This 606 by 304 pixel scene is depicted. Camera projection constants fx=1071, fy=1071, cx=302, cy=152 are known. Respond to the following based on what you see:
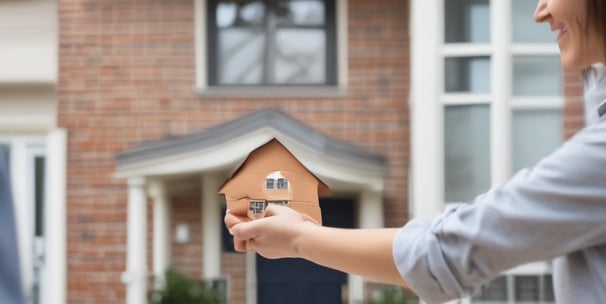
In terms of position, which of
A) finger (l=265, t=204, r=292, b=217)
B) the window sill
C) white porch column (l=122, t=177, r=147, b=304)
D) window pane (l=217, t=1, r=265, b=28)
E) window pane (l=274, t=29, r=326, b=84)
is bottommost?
white porch column (l=122, t=177, r=147, b=304)

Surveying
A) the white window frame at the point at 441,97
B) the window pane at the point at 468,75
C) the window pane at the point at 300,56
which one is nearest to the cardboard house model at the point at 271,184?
the white window frame at the point at 441,97

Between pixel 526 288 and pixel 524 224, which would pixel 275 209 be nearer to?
pixel 524 224

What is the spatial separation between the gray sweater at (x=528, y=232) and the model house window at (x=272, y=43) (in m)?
8.72

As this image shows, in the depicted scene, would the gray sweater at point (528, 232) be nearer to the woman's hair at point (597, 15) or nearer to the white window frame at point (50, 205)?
the woman's hair at point (597, 15)

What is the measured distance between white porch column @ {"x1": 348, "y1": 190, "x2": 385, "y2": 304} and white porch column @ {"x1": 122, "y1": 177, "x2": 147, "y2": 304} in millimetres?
1912

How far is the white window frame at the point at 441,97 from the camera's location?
8.71 meters

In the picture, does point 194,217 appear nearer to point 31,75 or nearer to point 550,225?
point 31,75

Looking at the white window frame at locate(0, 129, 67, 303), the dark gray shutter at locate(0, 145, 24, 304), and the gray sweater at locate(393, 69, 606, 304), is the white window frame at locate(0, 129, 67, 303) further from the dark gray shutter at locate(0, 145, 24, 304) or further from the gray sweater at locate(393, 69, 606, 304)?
the gray sweater at locate(393, 69, 606, 304)

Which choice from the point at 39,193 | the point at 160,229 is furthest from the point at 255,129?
the point at 39,193

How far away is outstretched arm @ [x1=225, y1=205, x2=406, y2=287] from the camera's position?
1.29 m

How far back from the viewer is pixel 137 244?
954cm

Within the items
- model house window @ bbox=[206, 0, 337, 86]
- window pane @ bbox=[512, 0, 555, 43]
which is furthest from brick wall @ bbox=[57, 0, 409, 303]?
window pane @ bbox=[512, 0, 555, 43]

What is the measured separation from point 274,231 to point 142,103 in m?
8.74

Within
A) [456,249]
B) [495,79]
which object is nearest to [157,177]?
[495,79]
